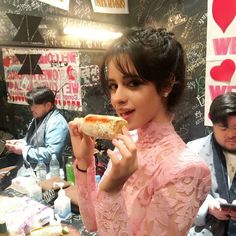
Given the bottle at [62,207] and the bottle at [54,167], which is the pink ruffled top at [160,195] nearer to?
the bottle at [62,207]

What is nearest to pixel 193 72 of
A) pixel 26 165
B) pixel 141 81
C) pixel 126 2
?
pixel 126 2

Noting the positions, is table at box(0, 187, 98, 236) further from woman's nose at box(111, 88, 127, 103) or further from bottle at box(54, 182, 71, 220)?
woman's nose at box(111, 88, 127, 103)

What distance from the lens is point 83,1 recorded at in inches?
74.7

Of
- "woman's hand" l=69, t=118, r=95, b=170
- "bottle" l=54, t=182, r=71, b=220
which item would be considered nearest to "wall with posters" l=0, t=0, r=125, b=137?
"bottle" l=54, t=182, r=71, b=220

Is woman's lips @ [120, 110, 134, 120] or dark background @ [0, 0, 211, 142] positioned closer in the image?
woman's lips @ [120, 110, 134, 120]

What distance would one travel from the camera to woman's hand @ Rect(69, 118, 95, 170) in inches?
39.4

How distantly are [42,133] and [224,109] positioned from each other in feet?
3.91

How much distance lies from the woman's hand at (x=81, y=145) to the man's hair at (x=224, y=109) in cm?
106

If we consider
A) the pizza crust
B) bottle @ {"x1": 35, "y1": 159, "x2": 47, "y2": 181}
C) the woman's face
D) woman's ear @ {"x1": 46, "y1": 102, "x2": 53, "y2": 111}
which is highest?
the woman's face

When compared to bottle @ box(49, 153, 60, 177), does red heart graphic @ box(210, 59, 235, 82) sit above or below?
above

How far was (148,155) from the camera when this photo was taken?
86 cm

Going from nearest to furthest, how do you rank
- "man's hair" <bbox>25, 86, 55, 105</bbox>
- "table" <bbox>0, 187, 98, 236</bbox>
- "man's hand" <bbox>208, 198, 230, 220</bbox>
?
"table" <bbox>0, 187, 98, 236</bbox>
"man's hand" <bbox>208, 198, 230, 220</bbox>
"man's hair" <bbox>25, 86, 55, 105</bbox>

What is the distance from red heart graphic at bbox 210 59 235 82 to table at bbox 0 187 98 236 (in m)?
1.58

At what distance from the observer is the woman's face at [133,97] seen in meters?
0.83
